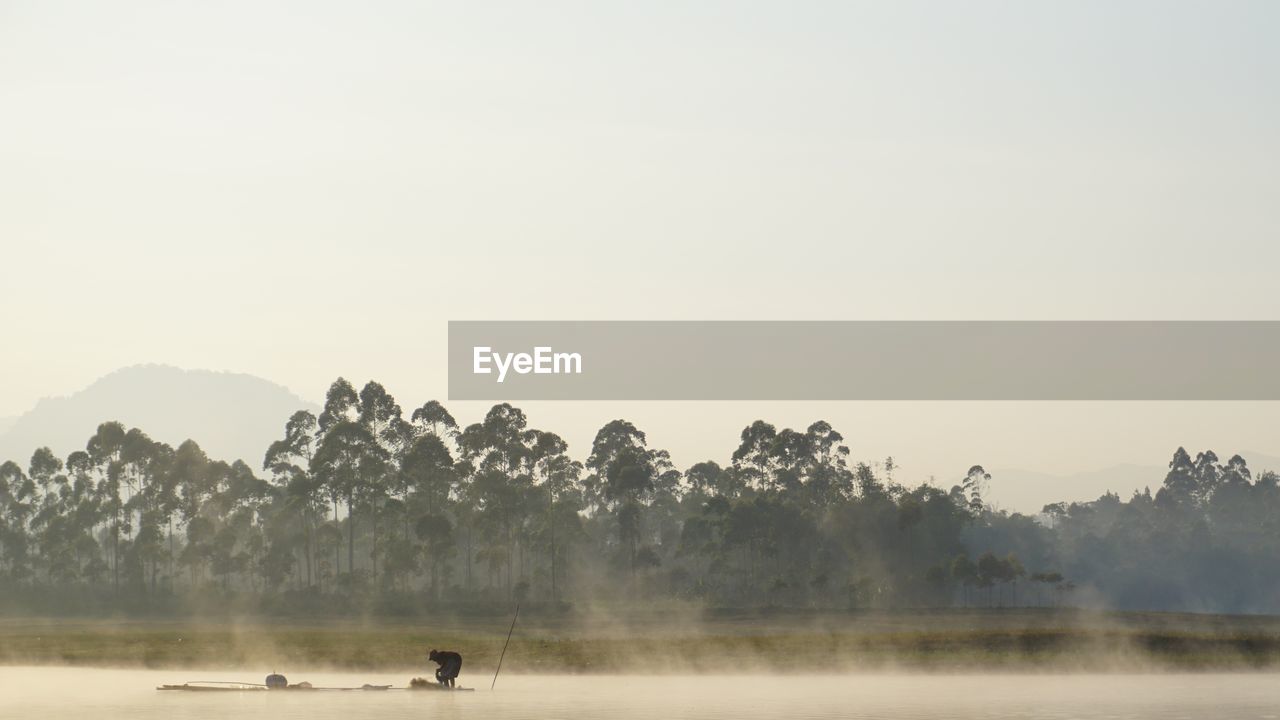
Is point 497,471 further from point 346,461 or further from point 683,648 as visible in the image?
point 683,648

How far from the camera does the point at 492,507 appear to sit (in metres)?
170

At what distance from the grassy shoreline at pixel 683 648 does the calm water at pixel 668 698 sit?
26.1 feet

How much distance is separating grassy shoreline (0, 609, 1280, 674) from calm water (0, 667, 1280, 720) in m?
7.94

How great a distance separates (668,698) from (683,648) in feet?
109

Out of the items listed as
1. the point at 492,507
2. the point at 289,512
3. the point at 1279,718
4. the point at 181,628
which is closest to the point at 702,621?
the point at 181,628

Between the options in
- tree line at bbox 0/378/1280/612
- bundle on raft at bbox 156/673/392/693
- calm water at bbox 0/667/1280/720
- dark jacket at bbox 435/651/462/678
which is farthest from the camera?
tree line at bbox 0/378/1280/612

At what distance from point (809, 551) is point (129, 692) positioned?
12042cm

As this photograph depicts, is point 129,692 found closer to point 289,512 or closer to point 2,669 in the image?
point 2,669

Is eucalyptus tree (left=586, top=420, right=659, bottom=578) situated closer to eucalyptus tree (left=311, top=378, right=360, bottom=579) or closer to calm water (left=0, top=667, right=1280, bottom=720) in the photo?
eucalyptus tree (left=311, top=378, right=360, bottom=579)

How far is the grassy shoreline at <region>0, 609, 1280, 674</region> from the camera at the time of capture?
8050 cm

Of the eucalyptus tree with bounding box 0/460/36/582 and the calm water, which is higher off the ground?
the eucalyptus tree with bounding box 0/460/36/582

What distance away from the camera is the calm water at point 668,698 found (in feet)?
163

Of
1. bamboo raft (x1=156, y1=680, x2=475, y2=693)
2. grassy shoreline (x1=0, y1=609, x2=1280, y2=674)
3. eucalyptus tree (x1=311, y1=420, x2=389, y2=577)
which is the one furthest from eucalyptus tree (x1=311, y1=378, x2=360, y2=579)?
bamboo raft (x1=156, y1=680, x2=475, y2=693)

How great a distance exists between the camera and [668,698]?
56812mm
